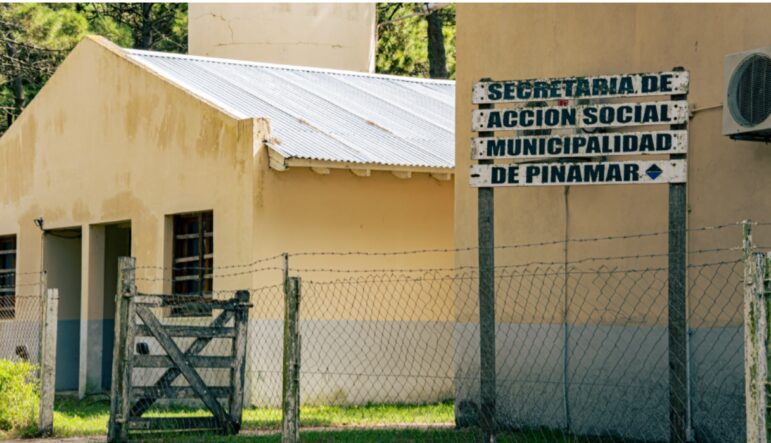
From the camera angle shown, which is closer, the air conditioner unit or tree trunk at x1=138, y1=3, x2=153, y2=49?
the air conditioner unit

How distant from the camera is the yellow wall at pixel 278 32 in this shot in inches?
987

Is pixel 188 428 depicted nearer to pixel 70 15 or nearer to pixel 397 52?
pixel 70 15

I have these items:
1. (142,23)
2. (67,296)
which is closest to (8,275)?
(67,296)

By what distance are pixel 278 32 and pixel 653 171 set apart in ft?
50.9

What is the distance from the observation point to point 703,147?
1220 cm

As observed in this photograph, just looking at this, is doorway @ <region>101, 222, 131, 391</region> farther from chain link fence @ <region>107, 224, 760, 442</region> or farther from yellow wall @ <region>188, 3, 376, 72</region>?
chain link fence @ <region>107, 224, 760, 442</region>

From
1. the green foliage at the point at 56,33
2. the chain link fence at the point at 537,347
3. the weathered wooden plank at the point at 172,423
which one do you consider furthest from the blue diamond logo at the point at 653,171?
the green foliage at the point at 56,33

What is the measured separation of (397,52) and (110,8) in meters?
7.92

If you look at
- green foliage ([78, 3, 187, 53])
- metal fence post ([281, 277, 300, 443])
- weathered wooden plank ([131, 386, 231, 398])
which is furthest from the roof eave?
green foliage ([78, 3, 187, 53])

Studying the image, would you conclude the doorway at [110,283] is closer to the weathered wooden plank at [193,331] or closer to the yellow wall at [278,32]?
the yellow wall at [278,32]

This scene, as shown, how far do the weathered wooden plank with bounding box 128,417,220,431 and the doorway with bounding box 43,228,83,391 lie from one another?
9495 mm

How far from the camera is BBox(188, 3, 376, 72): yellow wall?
987 inches

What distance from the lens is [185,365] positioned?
1382 centimetres

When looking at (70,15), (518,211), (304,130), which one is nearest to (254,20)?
(304,130)
